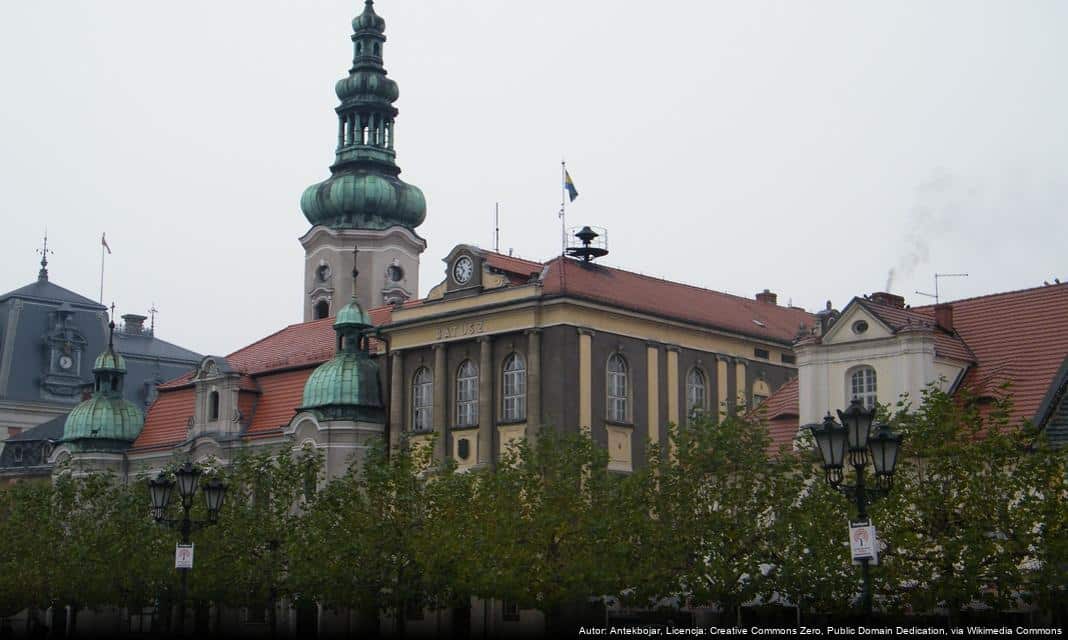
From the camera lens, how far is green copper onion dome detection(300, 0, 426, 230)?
80.9 metres

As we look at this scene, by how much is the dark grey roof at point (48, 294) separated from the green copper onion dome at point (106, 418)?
79.0 ft

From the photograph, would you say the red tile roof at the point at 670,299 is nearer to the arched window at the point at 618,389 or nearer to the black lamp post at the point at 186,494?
the arched window at the point at 618,389

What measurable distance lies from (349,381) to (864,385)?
22.0m

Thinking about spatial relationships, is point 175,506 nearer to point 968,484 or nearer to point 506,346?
point 506,346

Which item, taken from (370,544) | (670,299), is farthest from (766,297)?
(370,544)

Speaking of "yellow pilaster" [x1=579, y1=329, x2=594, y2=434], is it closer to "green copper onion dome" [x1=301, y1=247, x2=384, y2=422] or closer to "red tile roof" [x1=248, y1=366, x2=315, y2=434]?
"green copper onion dome" [x1=301, y1=247, x2=384, y2=422]

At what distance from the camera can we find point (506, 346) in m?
56.8

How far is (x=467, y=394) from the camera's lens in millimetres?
58188

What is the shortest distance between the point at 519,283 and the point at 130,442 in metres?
25.4

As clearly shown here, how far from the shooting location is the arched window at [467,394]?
5778 cm

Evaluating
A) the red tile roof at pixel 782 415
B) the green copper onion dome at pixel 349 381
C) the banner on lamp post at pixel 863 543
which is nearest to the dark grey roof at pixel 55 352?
the green copper onion dome at pixel 349 381

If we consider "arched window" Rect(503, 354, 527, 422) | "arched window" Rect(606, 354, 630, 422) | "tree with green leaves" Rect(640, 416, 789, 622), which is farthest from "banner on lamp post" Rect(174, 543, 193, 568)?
"arched window" Rect(606, 354, 630, 422)

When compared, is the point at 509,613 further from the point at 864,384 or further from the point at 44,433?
the point at 44,433

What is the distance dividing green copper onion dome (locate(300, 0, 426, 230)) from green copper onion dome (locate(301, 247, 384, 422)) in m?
18.5
